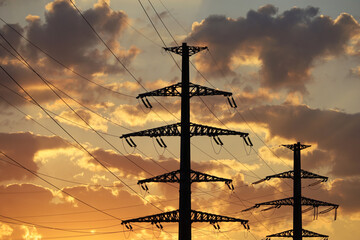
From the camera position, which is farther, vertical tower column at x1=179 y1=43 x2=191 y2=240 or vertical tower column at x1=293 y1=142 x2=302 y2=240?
vertical tower column at x1=293 y1=142 x2=302 y2=240

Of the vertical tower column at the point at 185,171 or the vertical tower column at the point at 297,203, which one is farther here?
the vertical tower column at the point at 297,203

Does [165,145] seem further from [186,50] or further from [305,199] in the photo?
[305,199]

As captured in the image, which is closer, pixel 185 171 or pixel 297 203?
pixel 185 171

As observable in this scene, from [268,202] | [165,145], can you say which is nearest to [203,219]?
[165,145]

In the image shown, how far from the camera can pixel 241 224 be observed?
58.4 meters

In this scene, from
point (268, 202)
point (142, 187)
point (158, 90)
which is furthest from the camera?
point (268, 202)

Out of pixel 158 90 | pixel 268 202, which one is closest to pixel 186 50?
pixel 158 90

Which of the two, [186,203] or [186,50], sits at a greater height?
[186,50]

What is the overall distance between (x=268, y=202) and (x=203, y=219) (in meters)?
26.2

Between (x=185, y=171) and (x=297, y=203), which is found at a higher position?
(x=297, y=203)

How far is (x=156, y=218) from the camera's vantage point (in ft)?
184

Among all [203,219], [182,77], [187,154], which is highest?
[182,77]

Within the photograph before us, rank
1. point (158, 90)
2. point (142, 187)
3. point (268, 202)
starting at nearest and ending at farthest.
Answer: point (158, 90) < point (142, 187) < point (268, 202)

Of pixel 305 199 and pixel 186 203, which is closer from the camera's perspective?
pixel 186 203
